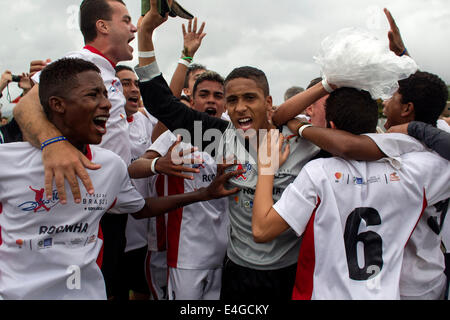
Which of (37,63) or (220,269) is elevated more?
(37,63)

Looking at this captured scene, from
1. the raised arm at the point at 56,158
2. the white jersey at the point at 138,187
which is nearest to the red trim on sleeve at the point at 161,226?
the white jersey at the point at 138,187

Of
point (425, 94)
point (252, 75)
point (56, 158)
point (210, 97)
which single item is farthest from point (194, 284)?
point (425, 94)

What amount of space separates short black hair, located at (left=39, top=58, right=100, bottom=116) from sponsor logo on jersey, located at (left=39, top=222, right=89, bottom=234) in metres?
0.67

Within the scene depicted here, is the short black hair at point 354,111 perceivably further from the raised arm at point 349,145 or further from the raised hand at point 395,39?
the raised hand at point 395,39

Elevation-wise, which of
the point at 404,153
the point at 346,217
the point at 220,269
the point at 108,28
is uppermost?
the point at 108,28

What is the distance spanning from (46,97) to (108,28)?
1.28 m

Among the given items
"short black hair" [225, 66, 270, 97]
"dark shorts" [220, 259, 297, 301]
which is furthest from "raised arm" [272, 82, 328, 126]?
"dark shorts" [220, 259, 297, 301]

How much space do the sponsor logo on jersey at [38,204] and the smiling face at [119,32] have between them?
63.0 inches

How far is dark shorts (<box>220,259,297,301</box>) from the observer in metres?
2.30

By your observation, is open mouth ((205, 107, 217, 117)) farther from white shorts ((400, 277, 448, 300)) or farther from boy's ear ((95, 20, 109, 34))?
white shorts ((400, 277, 448, 300))

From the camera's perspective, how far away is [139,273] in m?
4.11

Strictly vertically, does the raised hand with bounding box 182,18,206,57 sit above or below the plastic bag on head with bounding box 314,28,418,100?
above
